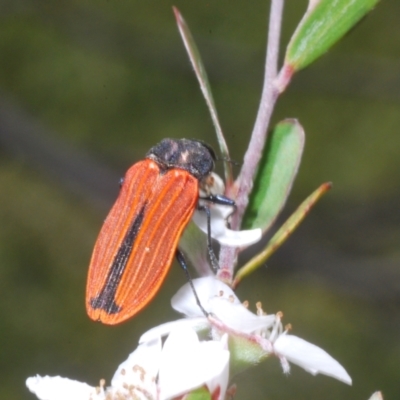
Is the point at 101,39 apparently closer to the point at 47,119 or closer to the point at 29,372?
the point at 47,119

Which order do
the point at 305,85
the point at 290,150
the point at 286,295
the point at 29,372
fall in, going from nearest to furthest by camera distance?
the point at 290,150 → the point at 305,85 → the point at 29,372 → the point at 286,295

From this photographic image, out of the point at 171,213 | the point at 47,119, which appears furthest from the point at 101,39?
the point at 171,213

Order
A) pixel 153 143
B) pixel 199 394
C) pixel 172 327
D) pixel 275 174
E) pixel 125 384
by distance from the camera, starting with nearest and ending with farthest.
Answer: pixel 199 394
pixel 172 327
pixel 125 384
pixel 275 174
pixel 153 143

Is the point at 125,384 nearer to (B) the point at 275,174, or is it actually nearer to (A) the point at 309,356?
(A) the point at 309,356

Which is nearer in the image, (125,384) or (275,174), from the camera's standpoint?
(125,384)

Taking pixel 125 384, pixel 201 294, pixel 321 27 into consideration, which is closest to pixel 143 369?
pixel 125 384

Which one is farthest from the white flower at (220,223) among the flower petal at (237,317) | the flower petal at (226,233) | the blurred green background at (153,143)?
the blurred green background at (153,143)
